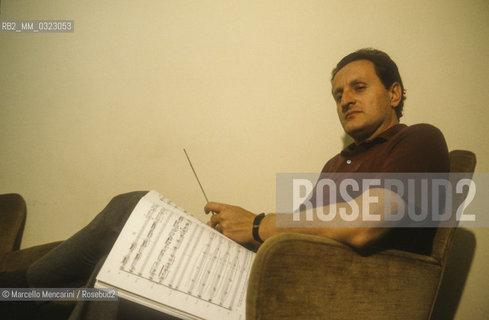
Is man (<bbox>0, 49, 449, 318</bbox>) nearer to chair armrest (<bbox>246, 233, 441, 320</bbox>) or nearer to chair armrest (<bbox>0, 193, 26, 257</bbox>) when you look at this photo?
chair armrest (<bbox>246, 233, 441, 320</bbox>)

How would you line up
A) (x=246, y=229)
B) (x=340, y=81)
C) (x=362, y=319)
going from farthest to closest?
(x=340, y=81) → (x=246, y=229) → (x=362, y=319)

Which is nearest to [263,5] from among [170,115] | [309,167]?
[170,115]

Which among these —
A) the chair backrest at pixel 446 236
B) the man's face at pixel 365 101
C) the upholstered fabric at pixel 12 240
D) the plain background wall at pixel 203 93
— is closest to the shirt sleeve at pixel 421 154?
the chair backrest at pixel 446 236

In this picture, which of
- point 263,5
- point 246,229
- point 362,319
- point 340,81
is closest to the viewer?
A: point 362,319

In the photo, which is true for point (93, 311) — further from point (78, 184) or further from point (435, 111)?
point (435, 111)

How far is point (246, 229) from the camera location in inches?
31.0

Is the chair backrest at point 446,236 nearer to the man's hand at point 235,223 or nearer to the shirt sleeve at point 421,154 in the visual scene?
the shirt sleeve at point 421,154

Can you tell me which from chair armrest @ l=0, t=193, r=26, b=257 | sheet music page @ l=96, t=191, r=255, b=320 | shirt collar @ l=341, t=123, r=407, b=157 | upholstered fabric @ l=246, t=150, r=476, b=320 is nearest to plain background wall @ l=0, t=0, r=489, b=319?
chair armrest @ l=0, t=193, r=26, b=257

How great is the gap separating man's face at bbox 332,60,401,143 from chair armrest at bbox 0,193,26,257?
158 cm

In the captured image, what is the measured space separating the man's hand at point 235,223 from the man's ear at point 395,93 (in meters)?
0.75

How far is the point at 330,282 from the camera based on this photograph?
0.47 m

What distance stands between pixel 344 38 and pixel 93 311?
1483mm

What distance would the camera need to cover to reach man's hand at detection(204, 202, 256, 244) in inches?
30.9

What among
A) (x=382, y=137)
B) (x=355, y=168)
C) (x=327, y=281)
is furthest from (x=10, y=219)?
(x=382, y=137)
